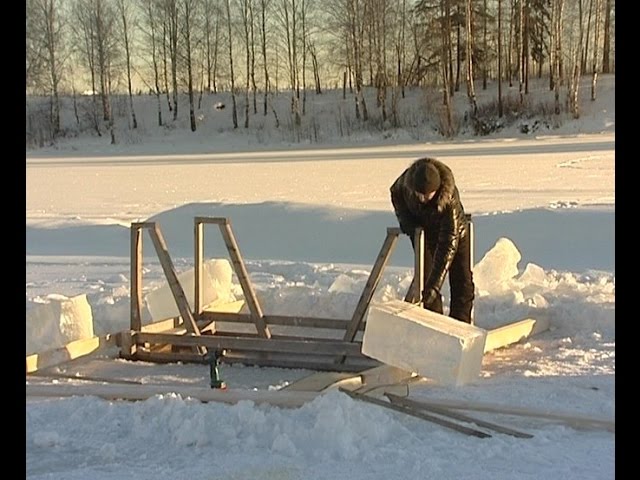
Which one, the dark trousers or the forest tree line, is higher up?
the forest tree line

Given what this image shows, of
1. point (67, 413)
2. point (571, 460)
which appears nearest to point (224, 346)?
point (67, 413)

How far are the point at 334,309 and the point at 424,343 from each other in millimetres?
2335

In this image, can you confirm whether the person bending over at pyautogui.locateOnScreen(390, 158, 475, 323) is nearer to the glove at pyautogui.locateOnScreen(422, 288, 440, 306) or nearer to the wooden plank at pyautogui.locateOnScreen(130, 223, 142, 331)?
the glove at pyautogui.locateOnScreen(422, 288, 440, 306)

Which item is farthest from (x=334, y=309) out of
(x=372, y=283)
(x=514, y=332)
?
(x=514, y=332)

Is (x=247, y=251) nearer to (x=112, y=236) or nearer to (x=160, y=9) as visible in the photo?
(x=112, y=236)

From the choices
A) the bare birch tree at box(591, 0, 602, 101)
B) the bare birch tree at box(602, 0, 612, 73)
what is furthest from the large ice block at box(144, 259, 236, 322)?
the bare birch tree at box(602, 0, 612, 73)

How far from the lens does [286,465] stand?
3.73 m

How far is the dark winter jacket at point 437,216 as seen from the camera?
567cm

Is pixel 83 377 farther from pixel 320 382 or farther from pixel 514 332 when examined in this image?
pixel 514 332

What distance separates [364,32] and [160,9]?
32.6 ft

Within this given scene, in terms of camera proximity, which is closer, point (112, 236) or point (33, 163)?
point (112, 236)

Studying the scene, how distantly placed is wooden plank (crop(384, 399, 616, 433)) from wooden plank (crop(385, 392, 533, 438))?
4cm

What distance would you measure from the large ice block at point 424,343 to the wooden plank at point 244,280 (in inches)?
58.9

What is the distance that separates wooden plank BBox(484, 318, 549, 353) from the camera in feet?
19.7
